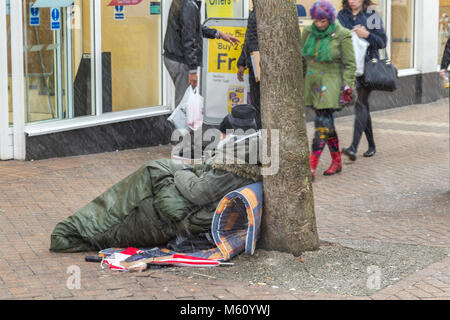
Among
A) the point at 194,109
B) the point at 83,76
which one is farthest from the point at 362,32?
the point at 83,76

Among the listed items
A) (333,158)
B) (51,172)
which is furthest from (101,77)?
(333,158)

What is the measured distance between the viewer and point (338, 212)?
7914 mm

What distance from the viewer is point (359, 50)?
1003 centimetres

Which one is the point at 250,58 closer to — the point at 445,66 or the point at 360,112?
the point at 360,112

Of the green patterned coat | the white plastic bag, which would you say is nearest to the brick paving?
the green patterned coat

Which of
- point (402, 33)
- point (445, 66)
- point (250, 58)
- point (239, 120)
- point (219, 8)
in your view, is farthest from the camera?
point (402, 33)

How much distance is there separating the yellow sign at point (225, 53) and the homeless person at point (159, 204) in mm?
3893

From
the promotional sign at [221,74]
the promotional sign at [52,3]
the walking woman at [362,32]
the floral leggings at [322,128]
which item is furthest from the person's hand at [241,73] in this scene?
the promotional sign at [52,3]

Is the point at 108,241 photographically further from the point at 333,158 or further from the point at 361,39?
the point at 361,39

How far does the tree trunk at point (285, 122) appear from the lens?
19.6 ft

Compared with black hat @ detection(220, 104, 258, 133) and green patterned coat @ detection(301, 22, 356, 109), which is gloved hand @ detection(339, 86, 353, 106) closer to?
green patterned coat @ detection(301, 22, 356, 109)

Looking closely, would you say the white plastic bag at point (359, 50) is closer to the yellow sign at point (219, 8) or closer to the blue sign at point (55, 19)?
the yellow sign at point (219, 8)

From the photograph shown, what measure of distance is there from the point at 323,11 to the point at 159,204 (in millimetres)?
3701
